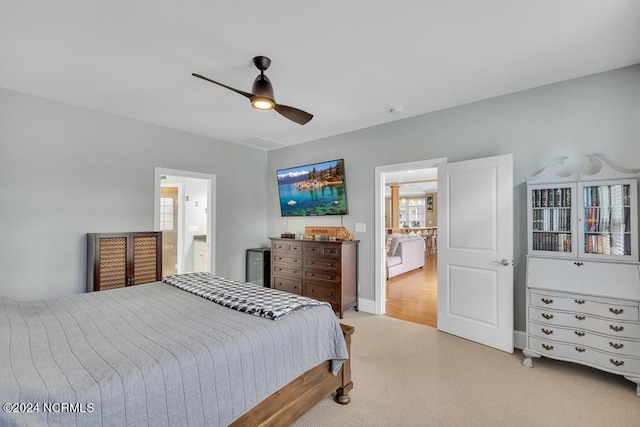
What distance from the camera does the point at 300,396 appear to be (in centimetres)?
178

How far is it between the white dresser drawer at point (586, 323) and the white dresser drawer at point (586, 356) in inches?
6.7

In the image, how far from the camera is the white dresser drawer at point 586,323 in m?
2.24

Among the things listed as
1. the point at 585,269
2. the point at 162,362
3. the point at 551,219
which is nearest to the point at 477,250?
the point at 551,219

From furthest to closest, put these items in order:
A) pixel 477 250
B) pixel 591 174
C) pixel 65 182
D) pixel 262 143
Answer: pixel 262 143 → pixel 65 182 → pixel 477 250 → pixel 591 174

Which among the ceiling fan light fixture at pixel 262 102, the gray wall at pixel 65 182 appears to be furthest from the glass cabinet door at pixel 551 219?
the gray wall at pixel 65 182

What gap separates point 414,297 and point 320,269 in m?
1.88

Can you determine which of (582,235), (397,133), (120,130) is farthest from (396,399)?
(120,130)

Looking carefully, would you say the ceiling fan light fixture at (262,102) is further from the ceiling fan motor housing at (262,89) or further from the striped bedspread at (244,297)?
the striped bedspread at (244,297)

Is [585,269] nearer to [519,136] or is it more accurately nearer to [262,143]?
[519,136]

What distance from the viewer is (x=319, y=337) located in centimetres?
191

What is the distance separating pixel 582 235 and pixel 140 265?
4.64 m

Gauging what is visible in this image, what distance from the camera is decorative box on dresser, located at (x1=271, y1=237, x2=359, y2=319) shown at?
3930mm

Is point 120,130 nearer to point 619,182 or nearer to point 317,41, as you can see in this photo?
point 317,41

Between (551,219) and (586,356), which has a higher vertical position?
(551,219)
